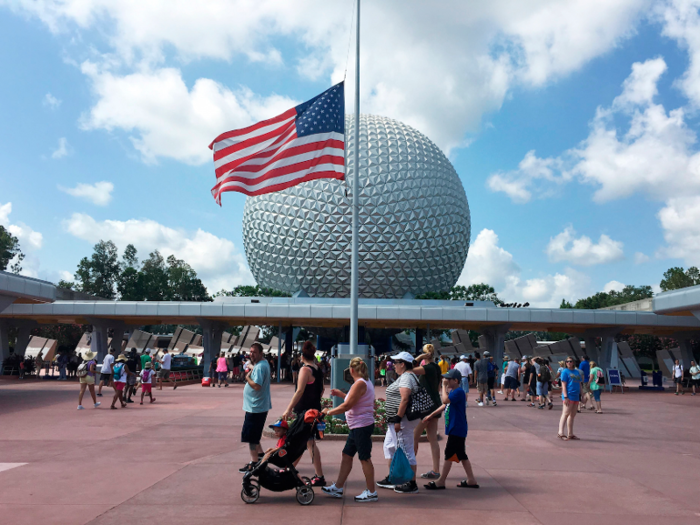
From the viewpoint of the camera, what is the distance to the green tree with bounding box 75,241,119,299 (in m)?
74.4

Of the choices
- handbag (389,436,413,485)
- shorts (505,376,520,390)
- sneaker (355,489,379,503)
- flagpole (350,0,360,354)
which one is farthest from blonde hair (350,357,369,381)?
shorts (505,376,520,390)

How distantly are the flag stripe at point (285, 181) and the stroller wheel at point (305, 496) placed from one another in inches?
301

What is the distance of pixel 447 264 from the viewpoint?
1615 inches

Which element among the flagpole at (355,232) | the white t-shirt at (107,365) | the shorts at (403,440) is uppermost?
the flagpole at (355,232)

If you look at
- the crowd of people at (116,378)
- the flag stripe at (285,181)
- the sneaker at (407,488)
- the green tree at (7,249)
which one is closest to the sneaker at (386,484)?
the sneaker at (407,488)

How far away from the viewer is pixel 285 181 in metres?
12.8

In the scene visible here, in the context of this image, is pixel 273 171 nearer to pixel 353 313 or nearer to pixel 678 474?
pixel 353 313

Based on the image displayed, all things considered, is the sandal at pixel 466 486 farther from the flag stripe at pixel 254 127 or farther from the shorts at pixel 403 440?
the flag stripe at pixel 254 127

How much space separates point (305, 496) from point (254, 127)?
9.19 metres

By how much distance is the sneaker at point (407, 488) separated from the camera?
689 cm

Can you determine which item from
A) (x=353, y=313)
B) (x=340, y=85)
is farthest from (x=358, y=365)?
(x=340, y=85)

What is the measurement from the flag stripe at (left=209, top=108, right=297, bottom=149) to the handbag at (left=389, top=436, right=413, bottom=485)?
8.65 m

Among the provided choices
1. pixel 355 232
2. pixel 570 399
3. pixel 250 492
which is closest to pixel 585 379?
pixel 570 399

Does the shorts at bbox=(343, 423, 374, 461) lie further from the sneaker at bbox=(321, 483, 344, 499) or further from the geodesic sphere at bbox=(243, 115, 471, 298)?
the geodesic sphere at bbox=(243, 115, 471, 298)
